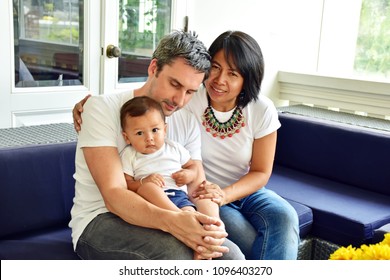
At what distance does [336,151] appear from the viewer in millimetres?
2727

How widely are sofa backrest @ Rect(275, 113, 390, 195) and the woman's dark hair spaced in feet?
2.95

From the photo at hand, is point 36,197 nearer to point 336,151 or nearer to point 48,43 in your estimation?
point 48,43

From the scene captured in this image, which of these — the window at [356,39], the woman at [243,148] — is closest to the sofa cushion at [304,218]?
the woman at [243,148]

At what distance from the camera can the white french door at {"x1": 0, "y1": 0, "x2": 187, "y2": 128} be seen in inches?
98.3

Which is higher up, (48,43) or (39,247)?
(48,43)

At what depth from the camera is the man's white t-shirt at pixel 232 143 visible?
2006 millimetres

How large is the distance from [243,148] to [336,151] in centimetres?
91

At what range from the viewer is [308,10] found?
13.1 feet

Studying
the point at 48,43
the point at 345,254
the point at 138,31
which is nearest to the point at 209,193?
the point at 345,254

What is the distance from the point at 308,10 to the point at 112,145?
283 cm

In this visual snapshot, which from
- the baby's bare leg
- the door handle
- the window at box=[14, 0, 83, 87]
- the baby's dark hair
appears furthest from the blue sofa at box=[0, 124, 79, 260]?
the door handle

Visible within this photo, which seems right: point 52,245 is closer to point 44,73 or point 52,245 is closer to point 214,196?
point 214,196

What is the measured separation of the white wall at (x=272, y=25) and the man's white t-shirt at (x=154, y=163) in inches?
67.1
